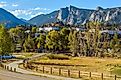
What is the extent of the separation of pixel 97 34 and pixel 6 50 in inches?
2911

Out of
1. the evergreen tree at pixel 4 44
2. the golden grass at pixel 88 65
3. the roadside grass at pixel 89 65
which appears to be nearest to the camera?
the roadside grass at pixel 89 65

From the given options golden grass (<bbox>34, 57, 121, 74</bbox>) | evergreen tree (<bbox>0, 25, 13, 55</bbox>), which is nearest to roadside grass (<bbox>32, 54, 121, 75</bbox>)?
golden grass (<bbox>34, 57, 121, 74</bbox>)

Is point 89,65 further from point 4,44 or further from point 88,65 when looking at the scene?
point 4,44

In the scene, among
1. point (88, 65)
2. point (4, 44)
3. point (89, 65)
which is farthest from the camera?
point (4, 44)

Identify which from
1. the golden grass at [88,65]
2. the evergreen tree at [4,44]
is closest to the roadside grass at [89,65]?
the golden grass at [88,65]

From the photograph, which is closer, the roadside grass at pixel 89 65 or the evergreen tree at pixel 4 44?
the roadside grass at pixel 89 65

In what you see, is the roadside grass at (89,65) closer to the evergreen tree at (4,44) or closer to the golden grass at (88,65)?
the golden grass at (88,65)

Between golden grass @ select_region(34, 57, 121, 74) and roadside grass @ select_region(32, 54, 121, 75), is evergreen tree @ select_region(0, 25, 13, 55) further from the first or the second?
golden grass @ select_region(34, 57, 121, 74)

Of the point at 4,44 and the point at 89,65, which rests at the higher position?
the point at 4,44

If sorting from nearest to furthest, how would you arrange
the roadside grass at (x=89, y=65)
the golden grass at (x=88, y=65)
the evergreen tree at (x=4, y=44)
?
the roadside grass at (x=89, y=65)
the golden grass at (x=88, y=65)
the evergreen tree at (x=4, y=44)

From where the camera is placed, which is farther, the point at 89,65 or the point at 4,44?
the point at 4,44

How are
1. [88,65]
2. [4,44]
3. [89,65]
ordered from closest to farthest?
[88,65] < [89,65] < [4,44]

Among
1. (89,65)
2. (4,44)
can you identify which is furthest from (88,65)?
(4,44)

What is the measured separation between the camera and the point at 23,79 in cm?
5622
